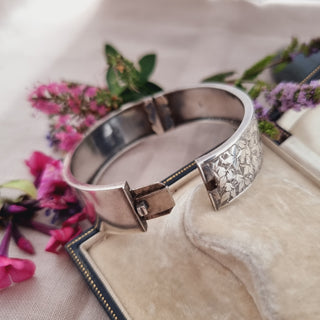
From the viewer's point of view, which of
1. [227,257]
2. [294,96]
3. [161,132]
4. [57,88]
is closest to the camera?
[227,257]

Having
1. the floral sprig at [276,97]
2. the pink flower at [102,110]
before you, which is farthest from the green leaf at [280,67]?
the pink flower at [102,110]

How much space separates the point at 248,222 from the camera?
568 millimetres

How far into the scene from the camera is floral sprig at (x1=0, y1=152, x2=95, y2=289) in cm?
67

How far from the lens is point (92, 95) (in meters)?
0.78

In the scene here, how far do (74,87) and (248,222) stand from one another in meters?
0.43

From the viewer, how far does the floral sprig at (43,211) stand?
2.21ft

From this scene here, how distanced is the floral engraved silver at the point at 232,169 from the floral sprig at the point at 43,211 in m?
0.22

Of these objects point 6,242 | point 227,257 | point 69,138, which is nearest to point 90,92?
point 69,138

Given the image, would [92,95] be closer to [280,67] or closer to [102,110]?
[102,110]

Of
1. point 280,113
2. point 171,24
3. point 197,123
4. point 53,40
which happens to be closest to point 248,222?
point 280,113

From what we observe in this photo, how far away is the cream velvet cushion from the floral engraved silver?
0.02 meters

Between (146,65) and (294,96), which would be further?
(146,65)

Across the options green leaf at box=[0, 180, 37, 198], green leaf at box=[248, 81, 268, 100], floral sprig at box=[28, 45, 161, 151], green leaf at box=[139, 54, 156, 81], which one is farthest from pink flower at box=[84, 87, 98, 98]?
green leaf at box=[248, 81, 268, 100]

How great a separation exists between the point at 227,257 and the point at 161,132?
Answer: 422 mm
